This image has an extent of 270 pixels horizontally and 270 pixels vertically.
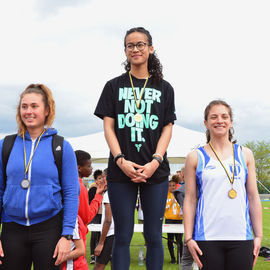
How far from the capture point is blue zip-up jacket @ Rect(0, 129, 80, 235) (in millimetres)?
2319

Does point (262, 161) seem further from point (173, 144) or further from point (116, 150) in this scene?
point (116, 150)

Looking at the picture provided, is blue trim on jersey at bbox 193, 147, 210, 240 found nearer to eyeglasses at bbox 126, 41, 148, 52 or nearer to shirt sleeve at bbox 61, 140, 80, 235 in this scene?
shirt sleeve at bbox 61, 140, 80, 235

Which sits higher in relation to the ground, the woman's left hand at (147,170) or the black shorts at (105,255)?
the woman's left hand at (147,170)

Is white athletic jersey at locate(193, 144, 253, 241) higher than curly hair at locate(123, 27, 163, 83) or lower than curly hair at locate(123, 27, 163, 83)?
lower

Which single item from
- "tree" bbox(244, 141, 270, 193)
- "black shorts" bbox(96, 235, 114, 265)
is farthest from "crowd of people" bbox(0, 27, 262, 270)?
"tree" bbox(244, 141, 270, 193)

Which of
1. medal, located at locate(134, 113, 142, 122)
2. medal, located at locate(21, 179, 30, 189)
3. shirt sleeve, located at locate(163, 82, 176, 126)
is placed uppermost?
shirt sleeve, located at locate(163, 82, 176, 126)

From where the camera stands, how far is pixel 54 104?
105 inches

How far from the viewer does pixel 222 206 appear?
257cm

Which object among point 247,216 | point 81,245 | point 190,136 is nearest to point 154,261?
point 81,245

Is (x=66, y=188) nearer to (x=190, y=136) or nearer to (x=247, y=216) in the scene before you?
(x=247, y=216)

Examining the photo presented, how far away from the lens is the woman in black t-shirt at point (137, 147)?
284 cm

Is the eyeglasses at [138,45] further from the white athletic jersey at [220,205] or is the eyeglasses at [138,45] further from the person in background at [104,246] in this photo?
the person in background at [104,246]

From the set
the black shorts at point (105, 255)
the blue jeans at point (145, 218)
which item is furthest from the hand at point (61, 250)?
the black shorts at point (105, 255)

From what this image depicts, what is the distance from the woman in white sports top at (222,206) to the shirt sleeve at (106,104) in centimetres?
76
